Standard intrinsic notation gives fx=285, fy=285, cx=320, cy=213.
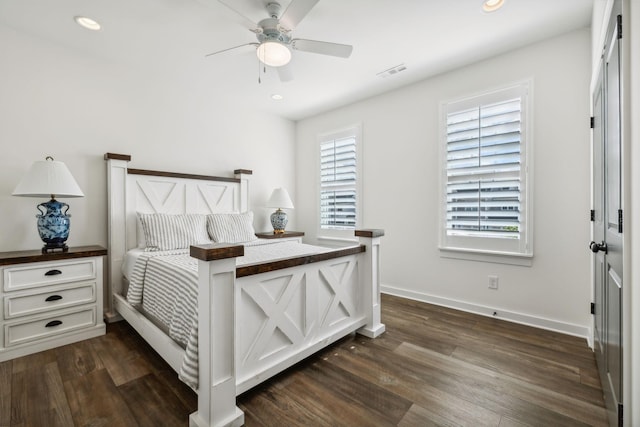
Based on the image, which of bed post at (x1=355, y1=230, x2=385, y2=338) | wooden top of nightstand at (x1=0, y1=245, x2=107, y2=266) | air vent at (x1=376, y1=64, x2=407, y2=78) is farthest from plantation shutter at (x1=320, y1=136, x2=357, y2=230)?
wooden top of nightstand at (x1=0, y1=245, x2=107, y2=266)

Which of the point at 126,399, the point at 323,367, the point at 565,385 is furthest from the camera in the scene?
the point at 323,367

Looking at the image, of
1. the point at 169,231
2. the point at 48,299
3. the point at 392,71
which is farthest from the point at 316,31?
the point at 48,299

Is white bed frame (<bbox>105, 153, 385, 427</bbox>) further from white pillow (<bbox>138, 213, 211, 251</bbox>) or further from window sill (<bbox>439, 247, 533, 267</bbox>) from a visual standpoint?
window sill (<bbox>439, 247, 533, 267</bbox>)

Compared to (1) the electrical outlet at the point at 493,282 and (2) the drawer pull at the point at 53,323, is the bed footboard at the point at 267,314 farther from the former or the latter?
(2) the drawer pull at the point at 53,323

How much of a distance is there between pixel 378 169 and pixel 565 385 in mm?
2763

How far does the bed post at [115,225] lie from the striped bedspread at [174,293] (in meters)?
0.53

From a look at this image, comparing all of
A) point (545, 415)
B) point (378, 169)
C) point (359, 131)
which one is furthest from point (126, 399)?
point (359, 131)

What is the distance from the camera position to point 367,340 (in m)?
2.41

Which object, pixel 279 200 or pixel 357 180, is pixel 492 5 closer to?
pixel 357 180

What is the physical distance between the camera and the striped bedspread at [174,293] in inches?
58.5

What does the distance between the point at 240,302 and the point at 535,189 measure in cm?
277

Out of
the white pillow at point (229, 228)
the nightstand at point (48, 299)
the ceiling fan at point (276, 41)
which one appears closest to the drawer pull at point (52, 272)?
the nightstand at point (48, 299)

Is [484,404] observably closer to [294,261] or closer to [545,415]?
[545,415]

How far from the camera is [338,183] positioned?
172 inches
